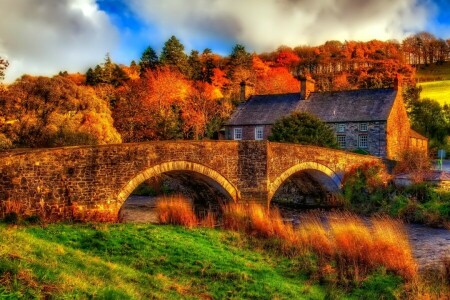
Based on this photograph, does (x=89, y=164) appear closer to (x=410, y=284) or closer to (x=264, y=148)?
(x=264, y=148)

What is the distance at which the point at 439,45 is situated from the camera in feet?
245

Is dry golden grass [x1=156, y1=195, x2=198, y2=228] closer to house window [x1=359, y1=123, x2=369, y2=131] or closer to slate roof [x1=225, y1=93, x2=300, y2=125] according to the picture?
house window [x1=359, y1=123, x2=369, y2=131]

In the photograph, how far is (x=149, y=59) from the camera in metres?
53.8

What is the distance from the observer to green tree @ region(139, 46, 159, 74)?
53081mm

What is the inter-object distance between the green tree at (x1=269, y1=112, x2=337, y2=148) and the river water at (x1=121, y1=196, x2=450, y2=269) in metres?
5.69

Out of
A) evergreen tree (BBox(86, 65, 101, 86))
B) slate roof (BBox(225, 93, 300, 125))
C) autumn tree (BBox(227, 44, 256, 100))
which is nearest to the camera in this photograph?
slate roof (BBox(225, 93, 300, 125))

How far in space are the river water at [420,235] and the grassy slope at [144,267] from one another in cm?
299

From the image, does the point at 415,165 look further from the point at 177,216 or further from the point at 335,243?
the point at 177,216

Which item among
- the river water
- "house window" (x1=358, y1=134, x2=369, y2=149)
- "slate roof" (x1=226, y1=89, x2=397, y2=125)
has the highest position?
"slate roof" (x1=226, y1=89, x2=397, y2=125)

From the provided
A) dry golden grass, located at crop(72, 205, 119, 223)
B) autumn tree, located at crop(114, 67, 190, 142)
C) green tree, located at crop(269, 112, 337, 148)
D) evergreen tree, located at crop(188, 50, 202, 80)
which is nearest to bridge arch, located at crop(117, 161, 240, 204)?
dry golden grass, located at crop(72, 205, 119, 223)

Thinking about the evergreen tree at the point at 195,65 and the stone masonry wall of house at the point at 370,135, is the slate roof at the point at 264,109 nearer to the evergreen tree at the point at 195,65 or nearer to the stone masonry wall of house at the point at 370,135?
the stone masonry wall of house at the point at 370,135

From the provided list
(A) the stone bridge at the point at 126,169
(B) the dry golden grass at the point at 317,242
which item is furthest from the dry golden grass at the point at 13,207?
(B) the dry golden grass at the point at 317,242

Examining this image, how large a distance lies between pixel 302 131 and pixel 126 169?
13597mm

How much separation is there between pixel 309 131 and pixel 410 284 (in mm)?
16907
